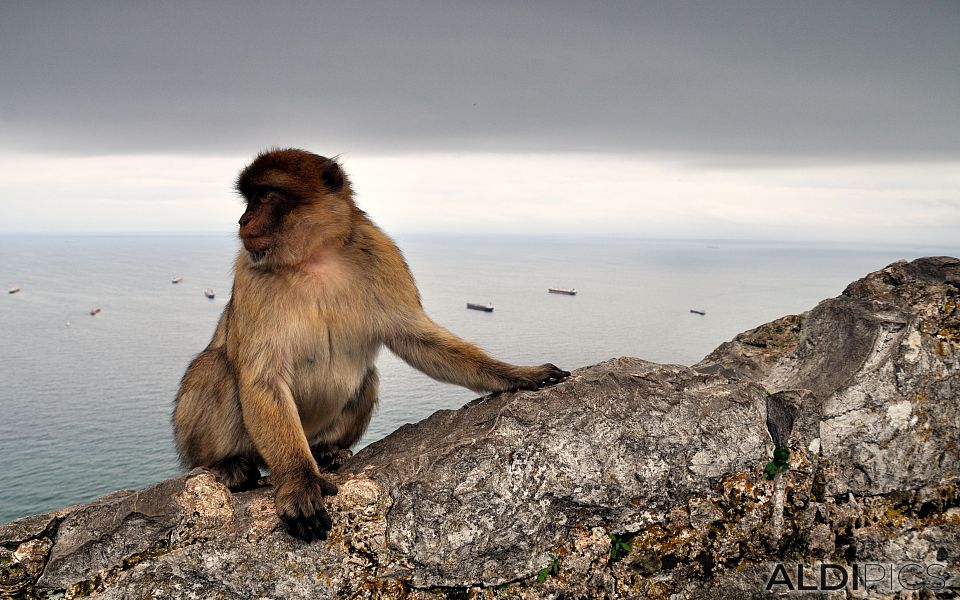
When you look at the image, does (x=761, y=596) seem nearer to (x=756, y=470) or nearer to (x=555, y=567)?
(x=756, y=470)

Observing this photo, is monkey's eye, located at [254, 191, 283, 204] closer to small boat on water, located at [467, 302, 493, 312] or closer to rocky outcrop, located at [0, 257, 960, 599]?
rocky outcrop, located at [0, 257, 960, 599]

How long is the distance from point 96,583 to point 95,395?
165 ft

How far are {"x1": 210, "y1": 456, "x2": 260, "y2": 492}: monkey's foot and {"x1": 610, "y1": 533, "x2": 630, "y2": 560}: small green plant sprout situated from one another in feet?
6.56

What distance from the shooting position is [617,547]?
2881 millimetres

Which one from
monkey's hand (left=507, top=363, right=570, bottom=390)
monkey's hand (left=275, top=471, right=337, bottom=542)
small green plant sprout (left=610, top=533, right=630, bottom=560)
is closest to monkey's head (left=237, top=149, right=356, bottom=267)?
monkey's hand (left=507, top=363, right=570, bottom=390)

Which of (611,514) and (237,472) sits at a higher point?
(611,514)

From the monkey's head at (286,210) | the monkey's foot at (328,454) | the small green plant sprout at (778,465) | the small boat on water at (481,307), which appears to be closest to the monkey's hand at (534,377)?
the small green plant sprout at (778,465)

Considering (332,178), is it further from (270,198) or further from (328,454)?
(328,454)

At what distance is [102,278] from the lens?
107m

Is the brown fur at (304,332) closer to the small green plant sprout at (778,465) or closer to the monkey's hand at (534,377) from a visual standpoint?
the monkey's hand at (534,377)

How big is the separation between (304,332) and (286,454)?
2.28 feet

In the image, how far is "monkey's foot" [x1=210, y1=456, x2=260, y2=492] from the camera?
383 cm

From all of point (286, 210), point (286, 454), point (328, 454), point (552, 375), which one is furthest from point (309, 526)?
point (286, 210)

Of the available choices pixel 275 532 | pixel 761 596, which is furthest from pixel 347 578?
pixel 761 596
